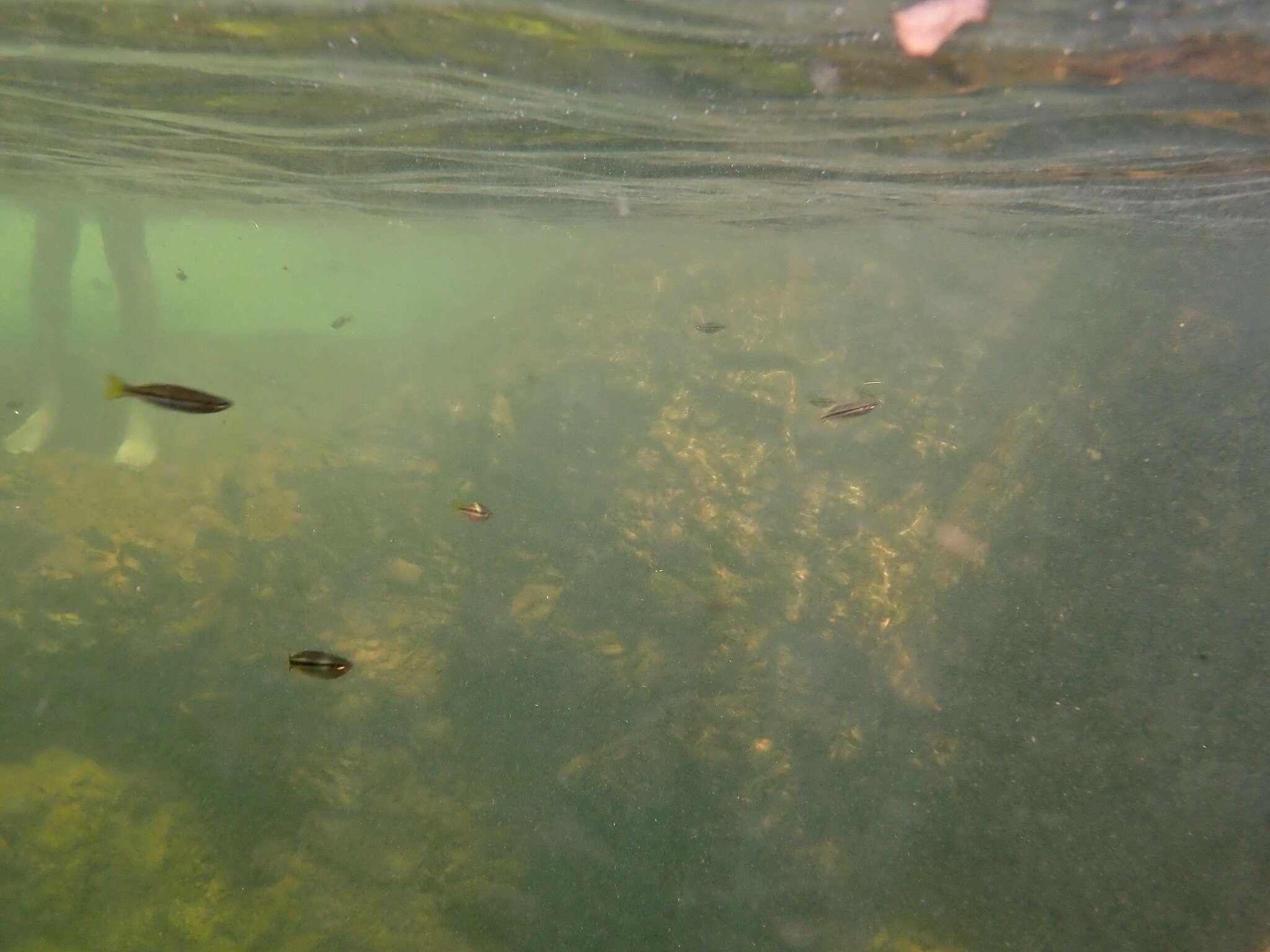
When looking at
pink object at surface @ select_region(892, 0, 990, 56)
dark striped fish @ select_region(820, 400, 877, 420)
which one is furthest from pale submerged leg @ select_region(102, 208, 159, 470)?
pink object at surface @ select_region(892, 0, 990, 56)

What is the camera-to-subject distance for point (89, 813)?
10828mm

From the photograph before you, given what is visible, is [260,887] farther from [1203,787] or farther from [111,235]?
[111,235]

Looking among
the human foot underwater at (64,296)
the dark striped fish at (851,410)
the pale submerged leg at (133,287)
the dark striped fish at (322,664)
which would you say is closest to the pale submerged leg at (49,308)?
the human foot underwater at (64,296)

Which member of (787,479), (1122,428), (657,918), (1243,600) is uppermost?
(1122,428)

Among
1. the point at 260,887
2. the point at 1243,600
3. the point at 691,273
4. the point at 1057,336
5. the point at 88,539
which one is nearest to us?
the point at 260,887

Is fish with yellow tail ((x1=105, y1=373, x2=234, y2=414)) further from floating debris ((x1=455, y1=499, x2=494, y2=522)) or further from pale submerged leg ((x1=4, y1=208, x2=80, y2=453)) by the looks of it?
pale submerged leg ((x1=4, y1=208, x2=80, y2=453))

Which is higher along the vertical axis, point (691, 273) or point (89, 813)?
point (691, 273)

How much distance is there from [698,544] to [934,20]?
9.37m

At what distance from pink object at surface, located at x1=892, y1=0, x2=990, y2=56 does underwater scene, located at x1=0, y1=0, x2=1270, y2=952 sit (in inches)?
7.5

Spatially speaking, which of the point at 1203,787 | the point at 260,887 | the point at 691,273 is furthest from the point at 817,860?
the point at 691,273

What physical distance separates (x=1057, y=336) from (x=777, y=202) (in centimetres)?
731

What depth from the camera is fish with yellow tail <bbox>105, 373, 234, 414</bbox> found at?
4.44m

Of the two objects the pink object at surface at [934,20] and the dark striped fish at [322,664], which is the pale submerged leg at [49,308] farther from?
the pink object at surface at [934,20]

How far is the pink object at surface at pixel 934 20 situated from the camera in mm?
7164
